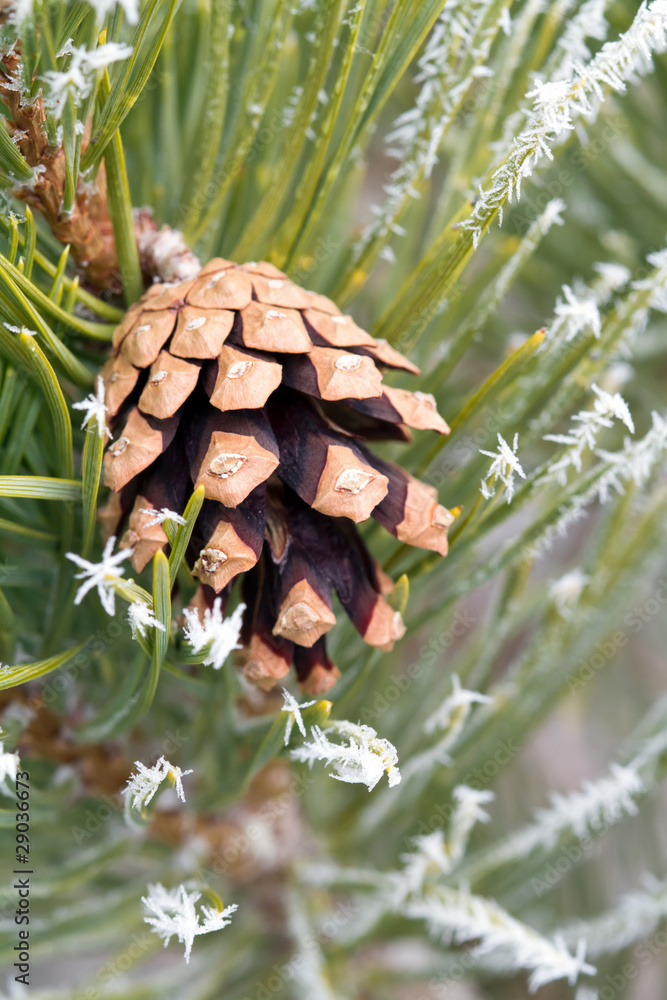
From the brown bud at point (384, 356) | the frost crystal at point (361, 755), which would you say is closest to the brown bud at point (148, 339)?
the brown bud at point (384, 356)

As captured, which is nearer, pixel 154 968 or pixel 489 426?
pixel 489 426

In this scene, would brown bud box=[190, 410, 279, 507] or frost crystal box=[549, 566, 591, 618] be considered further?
frost crystal box=[549, 566, 591, 618]

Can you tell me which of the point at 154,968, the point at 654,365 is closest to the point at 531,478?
the point at 654,365

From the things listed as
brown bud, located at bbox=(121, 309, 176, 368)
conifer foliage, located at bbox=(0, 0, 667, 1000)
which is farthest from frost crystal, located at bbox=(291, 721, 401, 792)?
brown bud, located at bbox=(121, 309, 176, 368)

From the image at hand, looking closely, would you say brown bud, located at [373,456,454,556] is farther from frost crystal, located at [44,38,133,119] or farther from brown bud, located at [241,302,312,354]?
frost crystal, located at [44,38,133,119]

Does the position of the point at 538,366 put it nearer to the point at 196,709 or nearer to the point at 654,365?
the point at 196,709

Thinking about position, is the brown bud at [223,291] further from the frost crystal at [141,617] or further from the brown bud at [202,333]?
the frost crystal at [141,617]

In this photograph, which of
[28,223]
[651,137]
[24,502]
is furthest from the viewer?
[651,137]
